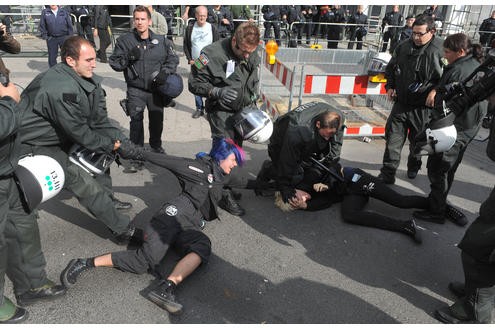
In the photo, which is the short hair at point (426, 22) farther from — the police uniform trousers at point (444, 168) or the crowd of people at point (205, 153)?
the police uniform trousers at point (444, 168)

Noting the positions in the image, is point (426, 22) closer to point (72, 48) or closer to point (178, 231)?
point (178, 231)

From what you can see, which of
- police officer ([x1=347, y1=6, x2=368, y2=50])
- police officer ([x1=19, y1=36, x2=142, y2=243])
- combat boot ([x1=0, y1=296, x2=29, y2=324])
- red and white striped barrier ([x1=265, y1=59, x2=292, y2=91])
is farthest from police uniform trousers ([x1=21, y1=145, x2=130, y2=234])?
police officer ([x1=347, y1=6, x2=368, y2=50])

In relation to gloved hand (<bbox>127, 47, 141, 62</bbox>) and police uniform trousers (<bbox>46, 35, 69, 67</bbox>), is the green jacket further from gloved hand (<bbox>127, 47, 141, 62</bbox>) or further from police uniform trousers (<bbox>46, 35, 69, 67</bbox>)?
police uniform trousers (<bbox>46, 35, 69, 67</bbox>)

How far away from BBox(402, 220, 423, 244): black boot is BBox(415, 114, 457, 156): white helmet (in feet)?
2.54

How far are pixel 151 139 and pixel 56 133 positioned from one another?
2.07 meters

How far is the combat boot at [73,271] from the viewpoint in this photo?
281cm

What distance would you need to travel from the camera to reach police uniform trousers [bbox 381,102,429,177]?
4.41 meters

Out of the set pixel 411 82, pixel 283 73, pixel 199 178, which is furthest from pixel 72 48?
pixel 283 73

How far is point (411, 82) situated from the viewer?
14.1ft

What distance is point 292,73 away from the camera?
218 inches

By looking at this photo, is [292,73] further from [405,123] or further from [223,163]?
[223,163]

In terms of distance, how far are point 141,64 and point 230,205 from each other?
1980 mm

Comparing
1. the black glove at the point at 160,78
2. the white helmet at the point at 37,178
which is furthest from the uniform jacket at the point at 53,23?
the white helmet at the point at 37,178

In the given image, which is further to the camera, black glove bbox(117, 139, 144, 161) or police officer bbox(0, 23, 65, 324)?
black glove bbox(117, 139, 144, 161)
